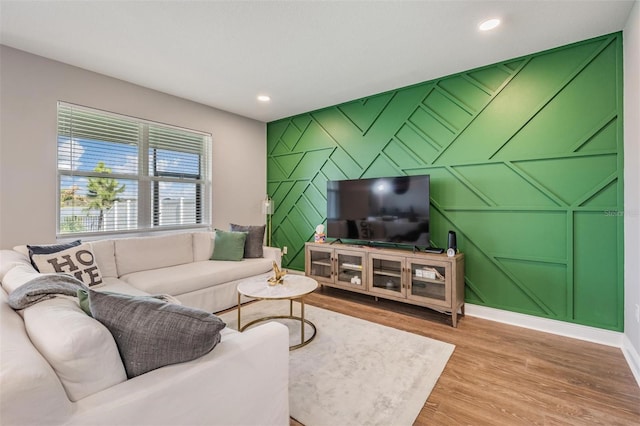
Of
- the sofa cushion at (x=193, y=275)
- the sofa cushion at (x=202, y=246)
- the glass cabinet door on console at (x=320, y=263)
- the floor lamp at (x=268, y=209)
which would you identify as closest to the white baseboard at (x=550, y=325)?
the glass cabinet door on console at (x=320, y=263)

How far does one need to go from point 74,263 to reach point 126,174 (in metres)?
1.42

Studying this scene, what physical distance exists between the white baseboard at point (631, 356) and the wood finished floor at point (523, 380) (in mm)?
35

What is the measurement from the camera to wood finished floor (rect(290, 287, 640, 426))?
5.26 feet

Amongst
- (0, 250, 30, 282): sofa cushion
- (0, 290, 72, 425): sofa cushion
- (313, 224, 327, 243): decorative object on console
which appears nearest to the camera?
(0, 290, 72, 425): sofa cushion

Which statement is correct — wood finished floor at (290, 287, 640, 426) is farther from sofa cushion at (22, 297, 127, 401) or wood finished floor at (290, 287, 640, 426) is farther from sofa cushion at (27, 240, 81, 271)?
sofa cushion at (27, 240, 81, 271)

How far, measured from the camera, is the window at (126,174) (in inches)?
121

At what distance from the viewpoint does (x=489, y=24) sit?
229cm

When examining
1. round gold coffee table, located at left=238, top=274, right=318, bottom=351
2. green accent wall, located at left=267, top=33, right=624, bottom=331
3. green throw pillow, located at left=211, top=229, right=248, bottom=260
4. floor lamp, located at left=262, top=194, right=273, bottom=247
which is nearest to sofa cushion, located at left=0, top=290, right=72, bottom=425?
round gold coffee table, located at left=238, top=274, right=318, bottom=351

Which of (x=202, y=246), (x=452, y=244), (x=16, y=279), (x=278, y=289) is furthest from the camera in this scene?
(x=202, y=246)

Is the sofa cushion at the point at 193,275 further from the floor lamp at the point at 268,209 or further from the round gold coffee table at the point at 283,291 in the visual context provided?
the floor lamp at the point at 268,209

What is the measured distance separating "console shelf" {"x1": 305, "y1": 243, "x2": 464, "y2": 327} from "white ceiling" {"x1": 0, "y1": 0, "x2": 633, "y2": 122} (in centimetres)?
198

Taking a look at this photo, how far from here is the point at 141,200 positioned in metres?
3.63

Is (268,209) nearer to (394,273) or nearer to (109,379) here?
(394,273)

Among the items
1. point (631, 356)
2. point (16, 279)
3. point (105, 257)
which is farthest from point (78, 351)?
point (631, 356)
